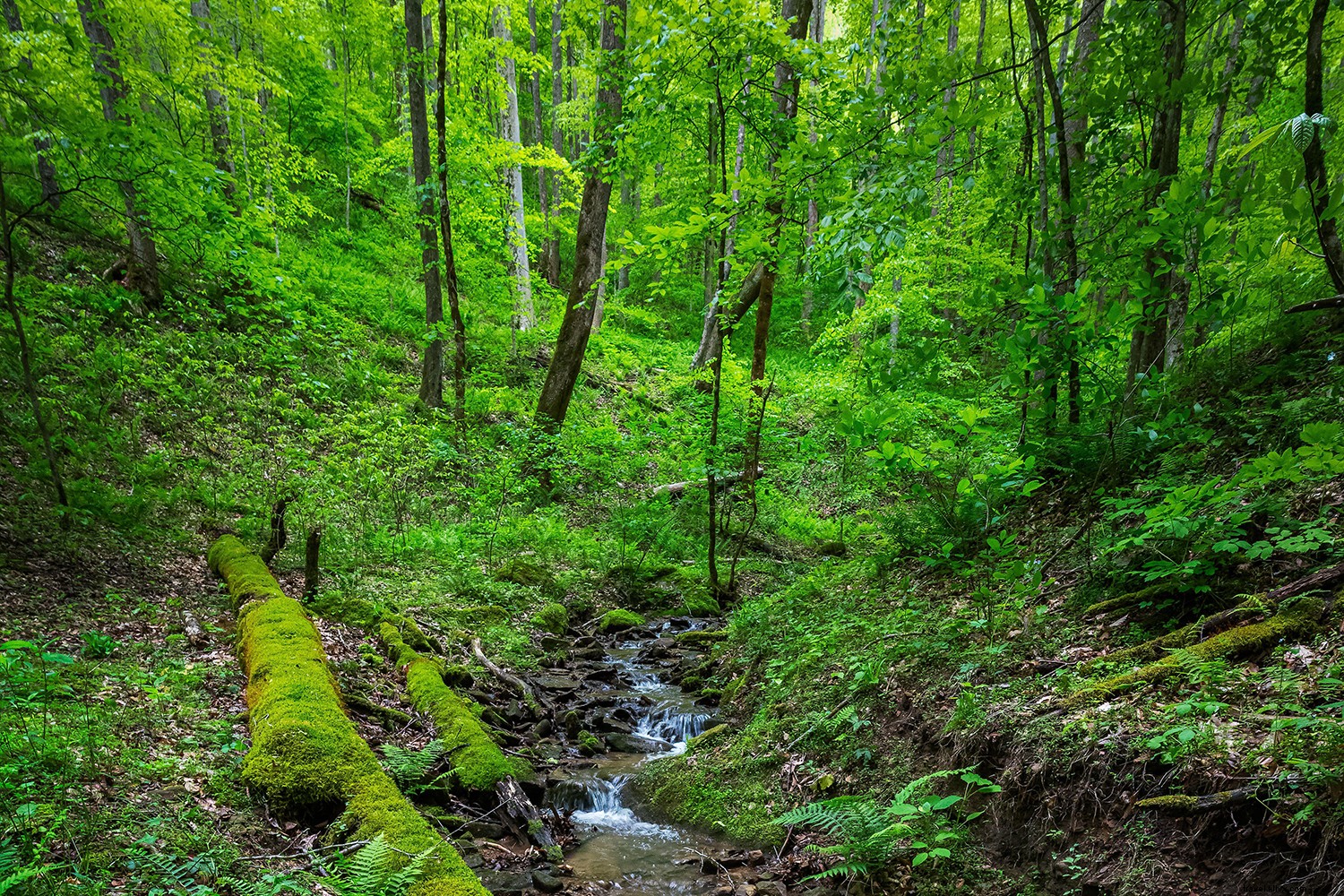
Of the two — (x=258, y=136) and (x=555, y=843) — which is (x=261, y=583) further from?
(x=258, y=136)

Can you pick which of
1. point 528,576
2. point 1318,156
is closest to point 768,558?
point 528,576

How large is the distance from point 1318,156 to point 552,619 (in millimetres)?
8120

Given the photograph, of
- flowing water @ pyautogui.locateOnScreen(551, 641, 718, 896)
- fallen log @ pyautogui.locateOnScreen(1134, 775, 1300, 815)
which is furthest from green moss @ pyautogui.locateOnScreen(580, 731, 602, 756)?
fallen log @ pyautogui.locateOnScreen(1134, 775, 1300, 815)

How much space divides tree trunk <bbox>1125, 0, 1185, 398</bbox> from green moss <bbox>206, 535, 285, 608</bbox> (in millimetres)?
7021

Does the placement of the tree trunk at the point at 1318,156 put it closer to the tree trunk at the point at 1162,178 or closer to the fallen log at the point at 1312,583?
the tree trunk at the point at 1162,178

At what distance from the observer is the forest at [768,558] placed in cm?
287

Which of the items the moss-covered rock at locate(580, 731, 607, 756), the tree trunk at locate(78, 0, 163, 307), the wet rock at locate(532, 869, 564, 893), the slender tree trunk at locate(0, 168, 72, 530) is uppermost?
the tree trunk at locate(78, 0, 163, 307)

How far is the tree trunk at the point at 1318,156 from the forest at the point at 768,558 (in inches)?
1.0

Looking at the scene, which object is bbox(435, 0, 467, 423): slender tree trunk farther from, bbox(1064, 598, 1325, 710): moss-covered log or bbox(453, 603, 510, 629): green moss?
bbox(1064, 598, 1325, 710): moss-covered log

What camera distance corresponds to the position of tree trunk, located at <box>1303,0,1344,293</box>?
261cm

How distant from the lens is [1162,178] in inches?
142

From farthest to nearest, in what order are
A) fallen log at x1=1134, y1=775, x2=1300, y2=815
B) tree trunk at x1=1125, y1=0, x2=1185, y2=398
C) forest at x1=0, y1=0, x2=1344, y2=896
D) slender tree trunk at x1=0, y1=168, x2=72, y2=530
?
slender tree trunk at x1=0, y1=168, x2=72, y2=530
tree trunk at x1=1125, y1=0, x2=1185, y2=398
forest at x1=0, y1=0, x2=1344, y2=896
fallen log at x1=1134, y1=775, x2=1300, y2=815

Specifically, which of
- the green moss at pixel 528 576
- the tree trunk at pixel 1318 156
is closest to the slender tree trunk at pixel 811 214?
the tree trunk at pixel 1318 156

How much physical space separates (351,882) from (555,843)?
200cm
